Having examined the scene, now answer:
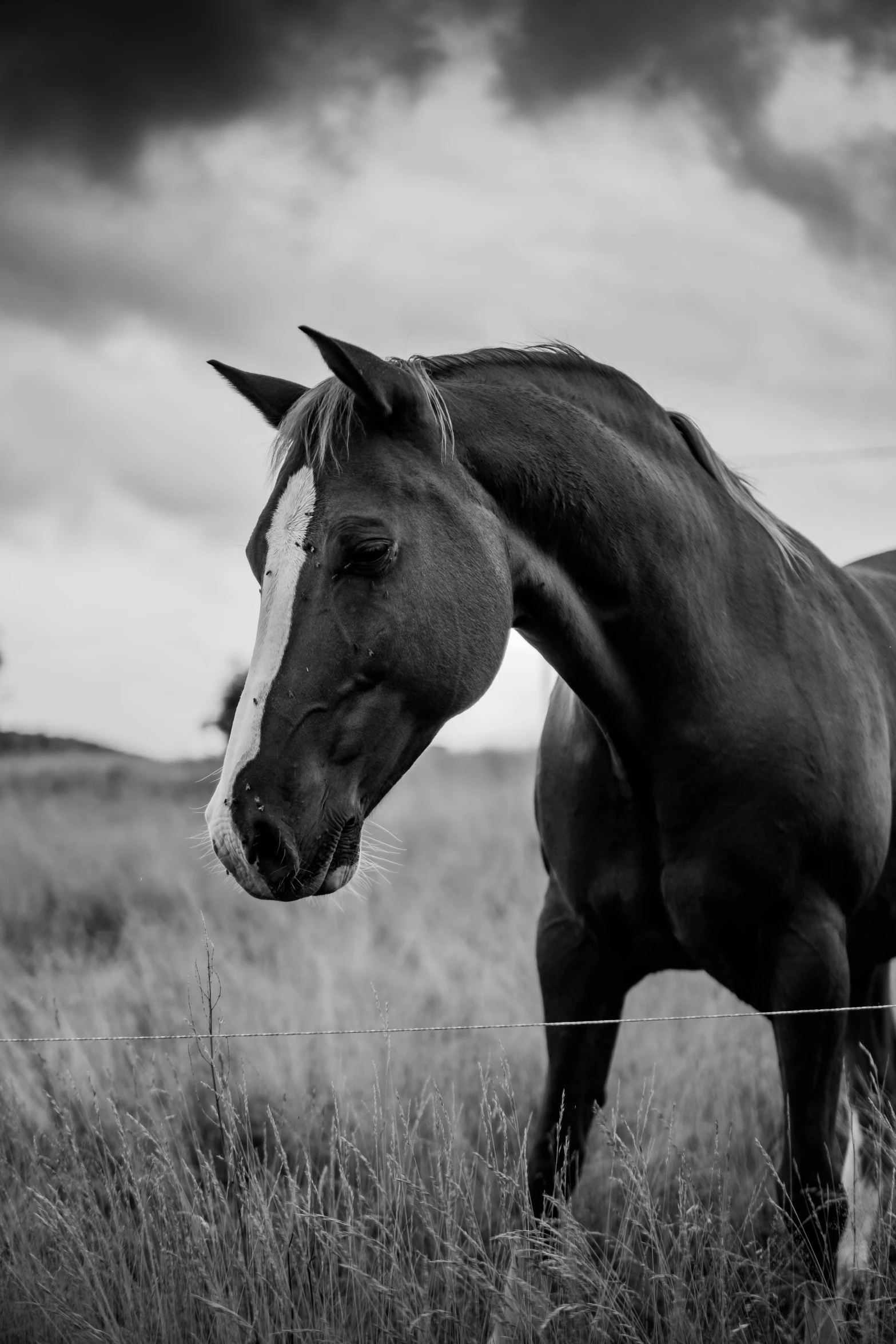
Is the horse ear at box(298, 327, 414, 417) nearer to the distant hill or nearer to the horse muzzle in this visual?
the horse muzzle

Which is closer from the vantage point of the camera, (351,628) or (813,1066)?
(351,628)

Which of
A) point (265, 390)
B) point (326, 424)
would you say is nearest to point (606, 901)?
point (326, 424)

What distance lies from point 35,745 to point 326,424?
15.2m

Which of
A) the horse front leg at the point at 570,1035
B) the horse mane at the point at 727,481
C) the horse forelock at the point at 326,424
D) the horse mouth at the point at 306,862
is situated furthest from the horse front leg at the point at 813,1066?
the horse forelock at the point at 326,424

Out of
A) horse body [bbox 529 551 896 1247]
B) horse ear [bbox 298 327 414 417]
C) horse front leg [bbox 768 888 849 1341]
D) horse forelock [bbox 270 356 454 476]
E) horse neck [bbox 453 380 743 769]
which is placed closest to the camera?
horse ear [bbox 298 327 414 417]

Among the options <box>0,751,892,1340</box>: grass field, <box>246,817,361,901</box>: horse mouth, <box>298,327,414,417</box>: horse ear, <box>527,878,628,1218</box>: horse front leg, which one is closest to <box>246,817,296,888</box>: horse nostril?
<box>246,817,361,901</box>: horse mouth

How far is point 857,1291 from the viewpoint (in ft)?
9.53

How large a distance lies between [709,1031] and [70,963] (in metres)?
3.98

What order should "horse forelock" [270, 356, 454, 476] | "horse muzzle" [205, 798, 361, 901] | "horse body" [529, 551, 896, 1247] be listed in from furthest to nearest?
"horse body" [529, 551, 896, 1247]
"horse forelock" [270, 356, 454, 476]
"horse muzzle" [205, 798, 361, 901]

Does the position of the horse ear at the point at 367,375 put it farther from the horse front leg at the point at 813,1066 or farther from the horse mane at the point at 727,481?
the horse front leg at the point at 813,1066

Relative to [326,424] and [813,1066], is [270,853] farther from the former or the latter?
[813,1066]

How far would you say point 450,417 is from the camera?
2576mm

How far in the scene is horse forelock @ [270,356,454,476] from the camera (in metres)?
2.44

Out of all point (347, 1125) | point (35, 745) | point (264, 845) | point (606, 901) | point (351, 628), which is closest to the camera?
point (264, 845)
